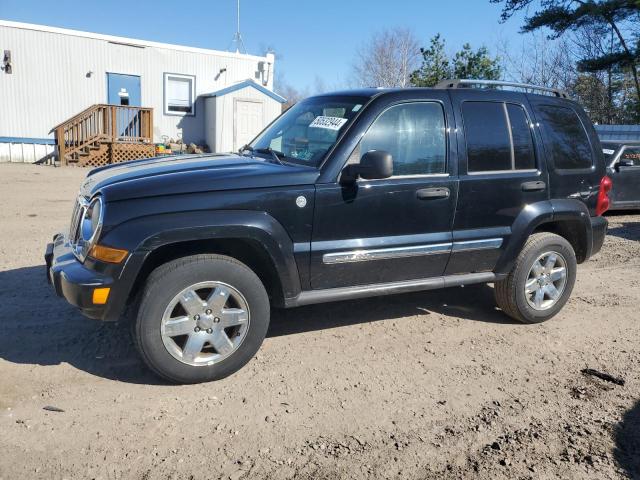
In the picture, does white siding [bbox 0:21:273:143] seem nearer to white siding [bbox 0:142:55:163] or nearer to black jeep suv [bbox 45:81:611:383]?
white siding [bbox 0:142:55:163]

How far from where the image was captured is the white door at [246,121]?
21.5 m

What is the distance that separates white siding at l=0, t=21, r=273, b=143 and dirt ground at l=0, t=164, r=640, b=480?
15.3 metres

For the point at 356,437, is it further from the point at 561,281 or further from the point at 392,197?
the point at 561,281

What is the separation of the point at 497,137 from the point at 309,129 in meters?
1.57

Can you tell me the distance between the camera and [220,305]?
12.0 feet

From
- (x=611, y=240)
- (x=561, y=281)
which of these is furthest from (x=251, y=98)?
(x=561, y=281)

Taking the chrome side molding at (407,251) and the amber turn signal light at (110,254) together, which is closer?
the amber turn signal light at (110,254)

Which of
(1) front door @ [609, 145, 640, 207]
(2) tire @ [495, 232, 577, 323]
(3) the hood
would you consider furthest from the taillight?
(1) front door @ [609, 145, 640, 207]

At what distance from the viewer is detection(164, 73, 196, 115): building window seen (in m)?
20.8

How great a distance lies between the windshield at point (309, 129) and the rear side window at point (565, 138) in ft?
5.97

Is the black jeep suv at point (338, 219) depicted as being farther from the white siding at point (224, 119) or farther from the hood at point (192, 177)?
the white siding at point (224, 119)

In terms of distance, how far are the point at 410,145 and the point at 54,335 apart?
312 cm

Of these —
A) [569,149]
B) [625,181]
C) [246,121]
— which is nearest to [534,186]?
[569,149]

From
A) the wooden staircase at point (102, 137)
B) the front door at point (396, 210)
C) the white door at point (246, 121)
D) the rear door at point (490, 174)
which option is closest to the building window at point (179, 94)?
the wooden staircase at point (102, 137)
